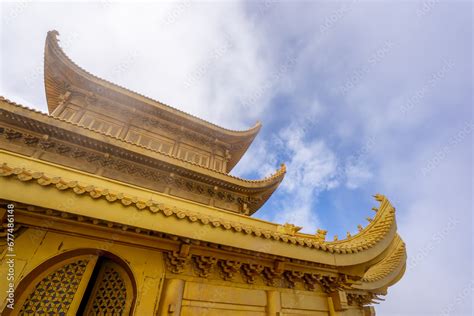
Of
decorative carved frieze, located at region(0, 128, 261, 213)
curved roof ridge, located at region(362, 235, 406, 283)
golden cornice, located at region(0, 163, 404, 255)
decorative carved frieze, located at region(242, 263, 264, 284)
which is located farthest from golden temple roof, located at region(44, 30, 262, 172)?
curved roof ridge, located at region(362, 235, 406, 283)

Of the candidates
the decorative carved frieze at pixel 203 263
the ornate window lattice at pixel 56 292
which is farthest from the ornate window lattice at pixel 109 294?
the decorative carved frieze at pixel 203 263

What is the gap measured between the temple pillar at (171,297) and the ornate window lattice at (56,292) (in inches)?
46.6

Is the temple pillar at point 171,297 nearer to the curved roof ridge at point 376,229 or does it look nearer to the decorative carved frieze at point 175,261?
the decorative carved frieze at point 175,261

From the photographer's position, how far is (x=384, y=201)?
5.11 meters

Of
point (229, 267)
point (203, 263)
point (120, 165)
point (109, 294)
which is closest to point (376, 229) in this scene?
point (229, 267)

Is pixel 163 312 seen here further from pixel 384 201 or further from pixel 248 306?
pixel 384 201

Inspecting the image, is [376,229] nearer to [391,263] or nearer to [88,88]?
[391,263]

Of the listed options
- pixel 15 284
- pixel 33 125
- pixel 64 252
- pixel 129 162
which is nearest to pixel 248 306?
pixel 64 252

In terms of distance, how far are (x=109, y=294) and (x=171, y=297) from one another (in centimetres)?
92

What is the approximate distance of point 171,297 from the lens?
3.08 meters

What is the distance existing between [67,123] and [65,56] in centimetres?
356

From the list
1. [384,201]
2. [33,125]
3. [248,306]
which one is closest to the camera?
[248,306]

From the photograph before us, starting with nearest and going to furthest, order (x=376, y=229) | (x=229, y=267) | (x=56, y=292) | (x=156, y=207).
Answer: (x=56, y=292)
(x=156, y=207)
(x=229, y=267)
(x=376, y=229)

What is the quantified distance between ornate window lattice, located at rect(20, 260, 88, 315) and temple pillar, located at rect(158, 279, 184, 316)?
1.18 metres
